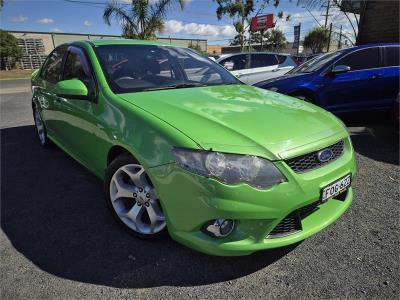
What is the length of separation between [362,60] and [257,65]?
3783mm

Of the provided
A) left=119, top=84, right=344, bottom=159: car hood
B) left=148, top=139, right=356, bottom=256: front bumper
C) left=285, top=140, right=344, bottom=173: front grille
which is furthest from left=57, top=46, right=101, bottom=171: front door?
left=285, top=140, right=344, bottom=173: front grille

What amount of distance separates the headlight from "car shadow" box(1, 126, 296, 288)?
0.74 meters

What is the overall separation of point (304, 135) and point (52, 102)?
3.17m

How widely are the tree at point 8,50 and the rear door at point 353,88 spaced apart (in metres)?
35.8

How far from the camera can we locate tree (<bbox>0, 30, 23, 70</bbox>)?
3369 centimetres

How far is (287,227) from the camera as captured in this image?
233 cm

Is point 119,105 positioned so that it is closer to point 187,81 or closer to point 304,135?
point 187,81

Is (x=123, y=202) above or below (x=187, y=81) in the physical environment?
below

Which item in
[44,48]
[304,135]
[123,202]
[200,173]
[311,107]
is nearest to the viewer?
[200,173]

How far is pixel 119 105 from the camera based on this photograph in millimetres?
2801

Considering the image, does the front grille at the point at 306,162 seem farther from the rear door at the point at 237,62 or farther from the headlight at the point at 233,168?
the rear door at the point at 237,62

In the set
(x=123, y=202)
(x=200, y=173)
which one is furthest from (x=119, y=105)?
(x=200, y=173)

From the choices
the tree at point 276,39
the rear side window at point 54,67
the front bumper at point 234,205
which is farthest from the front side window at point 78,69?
the tree at point 276,39

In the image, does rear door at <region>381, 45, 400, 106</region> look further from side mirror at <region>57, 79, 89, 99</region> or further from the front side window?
side mirror at <region>57, 79, 89, 99</region>
